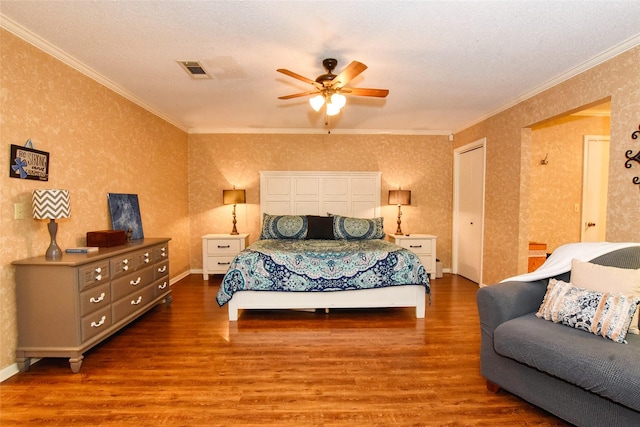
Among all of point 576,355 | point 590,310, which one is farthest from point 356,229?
point 576,355

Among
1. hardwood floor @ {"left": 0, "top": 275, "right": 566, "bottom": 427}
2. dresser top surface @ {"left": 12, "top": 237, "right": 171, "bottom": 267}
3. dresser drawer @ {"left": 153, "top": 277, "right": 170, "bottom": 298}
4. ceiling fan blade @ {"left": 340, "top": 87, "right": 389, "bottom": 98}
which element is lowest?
hardwood floor @ {"left": 0, "top": 275, "right": 566, "bottom": 427}

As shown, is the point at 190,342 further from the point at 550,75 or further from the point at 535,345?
the point at 550,75

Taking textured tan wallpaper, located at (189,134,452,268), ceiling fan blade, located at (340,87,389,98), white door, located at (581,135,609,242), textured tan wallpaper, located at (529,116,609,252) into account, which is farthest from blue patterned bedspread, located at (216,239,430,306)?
white door, located at (581,135,609,242)

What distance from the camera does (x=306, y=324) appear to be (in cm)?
304

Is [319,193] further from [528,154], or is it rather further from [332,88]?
[528,154]

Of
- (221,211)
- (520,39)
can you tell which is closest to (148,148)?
(221,211)

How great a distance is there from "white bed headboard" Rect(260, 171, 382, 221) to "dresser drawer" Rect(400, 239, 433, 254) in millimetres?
786

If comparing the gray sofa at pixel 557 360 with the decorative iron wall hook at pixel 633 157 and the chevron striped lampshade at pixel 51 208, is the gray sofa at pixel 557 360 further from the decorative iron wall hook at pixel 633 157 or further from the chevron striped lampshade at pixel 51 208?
the chevron striped lampshade at pixel 51 208

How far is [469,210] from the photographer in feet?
15.5

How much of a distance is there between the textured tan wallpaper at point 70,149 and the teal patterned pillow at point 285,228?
4.64 feet

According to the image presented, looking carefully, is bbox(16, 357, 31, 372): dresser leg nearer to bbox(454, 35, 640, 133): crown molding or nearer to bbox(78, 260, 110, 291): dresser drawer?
bbox(78, 260, 110, 291): dresser drawer

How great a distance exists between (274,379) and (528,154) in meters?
3.53

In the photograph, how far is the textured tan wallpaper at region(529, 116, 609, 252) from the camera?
4.18 m

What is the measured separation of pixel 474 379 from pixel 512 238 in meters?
2.14
